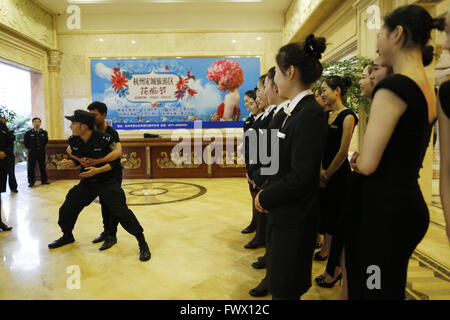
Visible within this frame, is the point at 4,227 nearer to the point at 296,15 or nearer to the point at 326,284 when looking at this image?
the point at 326,284

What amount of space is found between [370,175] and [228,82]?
7805 millimetres

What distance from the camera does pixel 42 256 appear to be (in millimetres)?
2693

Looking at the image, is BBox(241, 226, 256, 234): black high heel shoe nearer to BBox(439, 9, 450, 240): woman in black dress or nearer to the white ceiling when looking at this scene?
BBox(439, 9, 450, 240): woman in black dress

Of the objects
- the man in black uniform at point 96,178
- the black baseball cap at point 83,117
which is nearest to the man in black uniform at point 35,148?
the man in black uniform at point 96,178

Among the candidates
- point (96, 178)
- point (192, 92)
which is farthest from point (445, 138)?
point (192, 92)

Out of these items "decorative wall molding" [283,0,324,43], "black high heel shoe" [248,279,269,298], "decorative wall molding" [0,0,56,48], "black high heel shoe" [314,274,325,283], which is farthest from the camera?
"decorative wall molding" [0,0,56,48]

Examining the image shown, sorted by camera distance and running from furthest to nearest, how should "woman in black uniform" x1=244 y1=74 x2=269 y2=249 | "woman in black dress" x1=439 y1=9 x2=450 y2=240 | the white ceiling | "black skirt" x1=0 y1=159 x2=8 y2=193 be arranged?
the white ceiling
"black skirt" x1=0 y1=159 x2=8 y2=193
"woman in black uniform" x1=244 y1=74 x2=269 y2=249
"woman in black dress" x1=439 y1=9 x2=450 y2=240

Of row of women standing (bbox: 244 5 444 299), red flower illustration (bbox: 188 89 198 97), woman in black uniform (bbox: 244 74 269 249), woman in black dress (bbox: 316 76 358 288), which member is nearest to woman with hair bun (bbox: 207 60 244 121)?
red flower illustration (bbox: 188 89 198 97)

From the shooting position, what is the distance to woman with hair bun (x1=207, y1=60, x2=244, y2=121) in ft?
27.9

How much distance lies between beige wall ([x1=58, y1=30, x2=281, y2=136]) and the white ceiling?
0.63 metres

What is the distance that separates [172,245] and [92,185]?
958 mm

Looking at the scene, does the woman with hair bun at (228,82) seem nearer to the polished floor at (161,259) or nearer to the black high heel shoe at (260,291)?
the polished floor at (161,259)
